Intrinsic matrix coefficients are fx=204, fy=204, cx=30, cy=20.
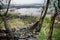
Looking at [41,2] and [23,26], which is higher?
[41,2]

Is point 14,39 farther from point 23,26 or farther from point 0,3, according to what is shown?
point 0,3

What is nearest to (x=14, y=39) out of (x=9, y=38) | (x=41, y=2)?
(x=9, y=38)

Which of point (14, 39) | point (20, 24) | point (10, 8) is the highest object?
point (10, 8)

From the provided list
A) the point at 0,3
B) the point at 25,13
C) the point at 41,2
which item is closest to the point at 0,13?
the point at 0,3

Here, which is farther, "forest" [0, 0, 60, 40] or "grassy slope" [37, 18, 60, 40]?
"forest" [0, 0, 60, 40]

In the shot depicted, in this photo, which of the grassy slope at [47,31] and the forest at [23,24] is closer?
the grassy slope at [47,31]

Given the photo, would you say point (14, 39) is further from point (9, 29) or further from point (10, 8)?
point (10, 8)

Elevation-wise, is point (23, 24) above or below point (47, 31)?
above

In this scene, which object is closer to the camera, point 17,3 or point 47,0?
point 47,0

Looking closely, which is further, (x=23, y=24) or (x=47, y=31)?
(x=23, y=24)
